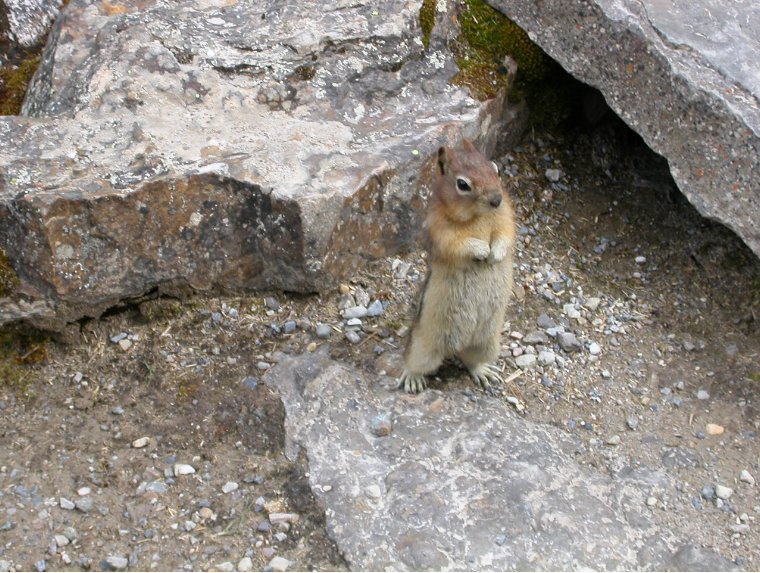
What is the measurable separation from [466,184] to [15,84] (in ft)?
12.3

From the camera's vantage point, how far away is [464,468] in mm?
5062

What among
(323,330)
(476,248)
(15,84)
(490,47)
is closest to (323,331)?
(323,330)

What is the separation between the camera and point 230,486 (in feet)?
16.2

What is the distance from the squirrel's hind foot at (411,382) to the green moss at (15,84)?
3481 mm

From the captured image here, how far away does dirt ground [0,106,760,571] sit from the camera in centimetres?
474

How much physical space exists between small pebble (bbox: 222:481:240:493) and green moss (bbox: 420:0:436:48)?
3.56m


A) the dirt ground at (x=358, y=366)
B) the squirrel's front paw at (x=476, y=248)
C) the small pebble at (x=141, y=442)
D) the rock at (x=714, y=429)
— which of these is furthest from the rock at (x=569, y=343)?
the small pebble at (x=141, y=442)

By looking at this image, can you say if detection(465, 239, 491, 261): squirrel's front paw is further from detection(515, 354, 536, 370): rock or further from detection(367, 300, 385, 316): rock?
detection(367, 300, 385, 316): rock

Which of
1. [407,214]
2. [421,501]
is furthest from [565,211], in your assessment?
[421,501]

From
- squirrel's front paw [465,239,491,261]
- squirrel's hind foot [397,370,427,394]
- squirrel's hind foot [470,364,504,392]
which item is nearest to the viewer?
squirrel's front paw [465,239,491,261]

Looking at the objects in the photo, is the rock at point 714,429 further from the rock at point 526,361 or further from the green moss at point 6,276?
the green moss at point 6,276

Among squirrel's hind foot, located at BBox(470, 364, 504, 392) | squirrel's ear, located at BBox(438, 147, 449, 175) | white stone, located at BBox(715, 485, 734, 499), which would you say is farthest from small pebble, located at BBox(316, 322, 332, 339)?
white stone, located at BBox(715, 485, 734, 499)

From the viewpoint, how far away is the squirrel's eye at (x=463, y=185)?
5035 millimetres

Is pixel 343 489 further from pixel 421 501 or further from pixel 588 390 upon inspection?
pixel 588 390
